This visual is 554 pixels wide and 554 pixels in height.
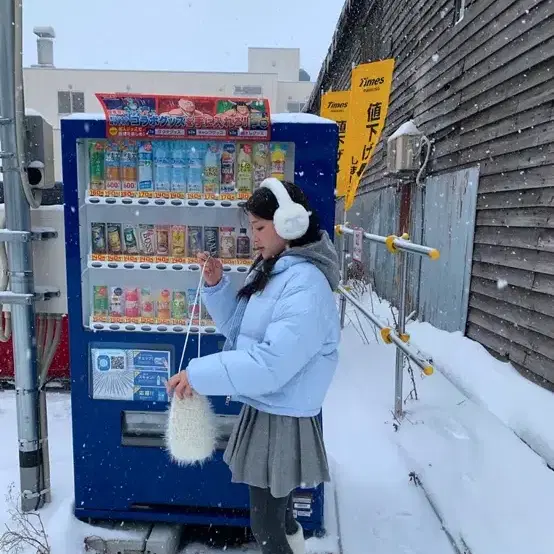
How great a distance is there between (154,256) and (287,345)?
1131 mm

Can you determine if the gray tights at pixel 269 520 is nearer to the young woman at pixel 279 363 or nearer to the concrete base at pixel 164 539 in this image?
the young woman at pixel 279 363

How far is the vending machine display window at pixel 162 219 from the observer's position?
8.28 ft

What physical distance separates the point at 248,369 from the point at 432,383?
142 inches

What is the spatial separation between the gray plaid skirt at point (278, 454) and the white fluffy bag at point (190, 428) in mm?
260

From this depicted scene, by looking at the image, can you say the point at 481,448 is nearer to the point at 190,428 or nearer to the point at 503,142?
the point at 190,428

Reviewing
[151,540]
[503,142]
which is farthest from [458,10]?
[151,540]

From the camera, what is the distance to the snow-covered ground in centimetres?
268

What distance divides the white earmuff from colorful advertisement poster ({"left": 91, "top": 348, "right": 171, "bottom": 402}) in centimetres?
107

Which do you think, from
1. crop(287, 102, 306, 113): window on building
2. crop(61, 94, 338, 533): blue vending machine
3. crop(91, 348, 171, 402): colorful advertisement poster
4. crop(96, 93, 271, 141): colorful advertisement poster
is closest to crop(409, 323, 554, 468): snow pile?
crop(61, 94, 338, 533): blue vending machine

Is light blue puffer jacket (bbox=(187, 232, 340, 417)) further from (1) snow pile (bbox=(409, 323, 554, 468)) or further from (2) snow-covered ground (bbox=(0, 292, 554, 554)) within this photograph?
(1) snow pile (bbox=(409, 323, 554, 468))

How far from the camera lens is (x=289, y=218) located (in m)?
1.85

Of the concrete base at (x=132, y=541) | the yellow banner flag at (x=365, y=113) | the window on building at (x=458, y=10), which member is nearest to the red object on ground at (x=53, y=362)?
the concrete base at (x=132, y=541)

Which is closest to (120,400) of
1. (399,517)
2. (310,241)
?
(310,241)

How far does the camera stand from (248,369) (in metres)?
1.75
